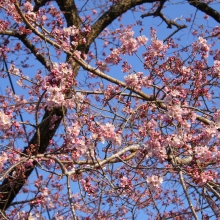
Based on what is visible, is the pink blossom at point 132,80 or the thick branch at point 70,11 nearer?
the pink blossom at point 132,80

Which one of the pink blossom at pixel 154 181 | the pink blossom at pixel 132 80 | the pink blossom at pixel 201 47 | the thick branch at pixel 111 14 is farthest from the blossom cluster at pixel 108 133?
the thick branch at pixel 111 14

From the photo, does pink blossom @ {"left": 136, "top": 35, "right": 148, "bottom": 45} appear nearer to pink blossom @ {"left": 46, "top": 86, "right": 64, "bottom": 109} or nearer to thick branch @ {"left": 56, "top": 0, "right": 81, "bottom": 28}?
thick branch @ {"left": 56, "top": 0, "right": 81, "bottom": 28}

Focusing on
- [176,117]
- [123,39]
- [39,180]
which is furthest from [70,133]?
[123,39]

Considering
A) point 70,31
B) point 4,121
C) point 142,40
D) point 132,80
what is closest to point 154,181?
point 132,80

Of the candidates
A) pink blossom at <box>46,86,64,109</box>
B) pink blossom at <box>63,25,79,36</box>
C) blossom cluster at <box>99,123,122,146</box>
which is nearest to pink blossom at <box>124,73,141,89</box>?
blossom cluster at <box>99,123,122,146</box>

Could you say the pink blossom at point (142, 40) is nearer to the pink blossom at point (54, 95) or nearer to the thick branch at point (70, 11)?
the thick branch at point (70, 11)

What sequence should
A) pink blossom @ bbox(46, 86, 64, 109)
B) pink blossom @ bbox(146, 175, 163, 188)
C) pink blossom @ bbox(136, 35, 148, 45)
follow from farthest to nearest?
1. pink blossom @ bbox(136, 35, 148, 45)
2. pink blossom @ bbox(146, 175, 163, 188)
3. pink blossom @ bbox(46, 86, 64, 109)

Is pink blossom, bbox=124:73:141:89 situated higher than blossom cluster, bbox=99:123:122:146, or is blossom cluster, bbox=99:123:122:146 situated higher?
pink blossom, bbox=124:73:141:89

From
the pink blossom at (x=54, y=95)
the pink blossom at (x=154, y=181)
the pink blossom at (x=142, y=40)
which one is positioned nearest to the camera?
the pink blossom at (x=54, y=95)

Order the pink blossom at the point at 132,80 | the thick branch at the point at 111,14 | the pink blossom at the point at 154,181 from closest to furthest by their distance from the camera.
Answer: the pink blossom at the point at 154,181 < the pink blossom at the point at 132,80 < the thick branch at the point at 111,14

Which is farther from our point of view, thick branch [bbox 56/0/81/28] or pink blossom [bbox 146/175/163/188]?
thick branch [bbox 56/0/81/28]

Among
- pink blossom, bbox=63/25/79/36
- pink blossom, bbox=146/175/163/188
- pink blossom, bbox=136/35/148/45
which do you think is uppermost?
pink blossom, bbox=63/25/79/36

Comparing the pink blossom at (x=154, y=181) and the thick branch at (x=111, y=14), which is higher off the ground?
the thick branch at (x=111, y=14)

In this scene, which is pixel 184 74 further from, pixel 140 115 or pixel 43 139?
pixel 43 139
